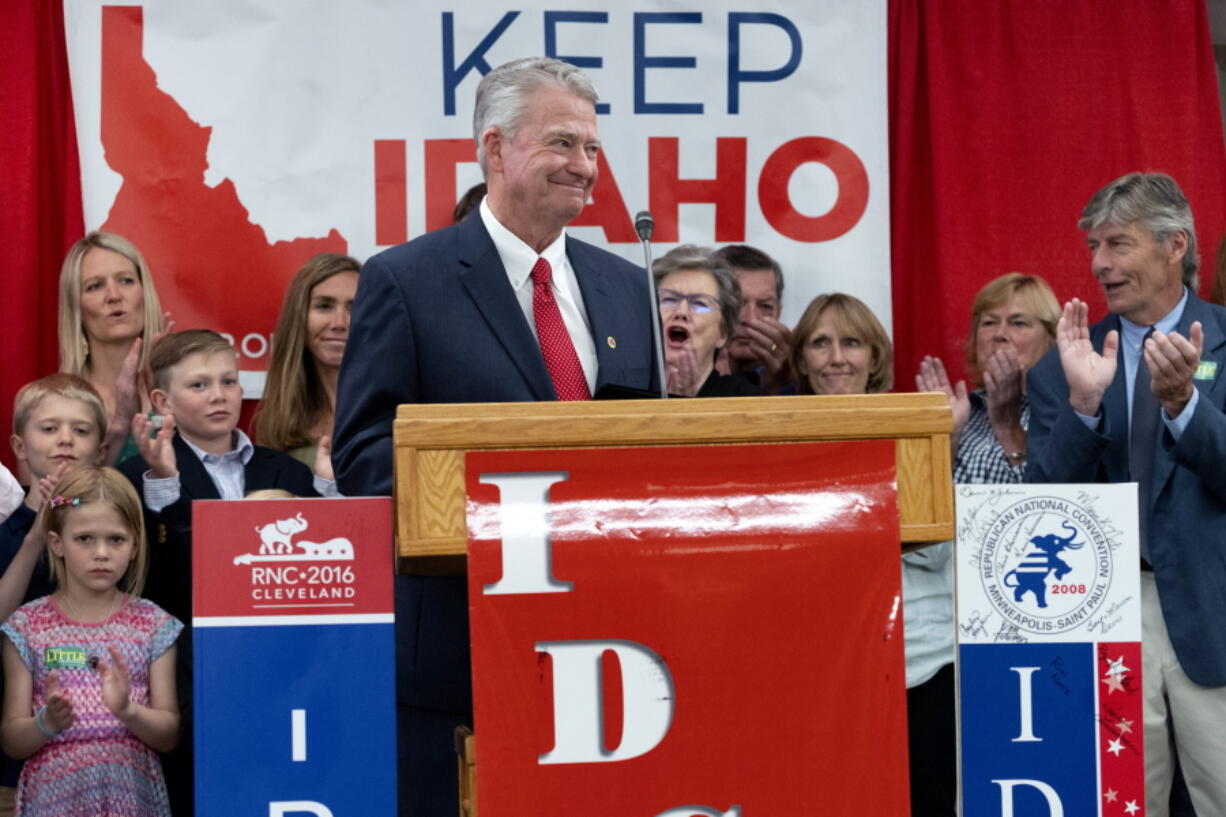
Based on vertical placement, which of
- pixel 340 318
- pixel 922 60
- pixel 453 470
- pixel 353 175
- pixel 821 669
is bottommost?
pixel 821 669

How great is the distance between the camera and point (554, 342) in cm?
239

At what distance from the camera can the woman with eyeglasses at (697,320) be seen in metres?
3.85

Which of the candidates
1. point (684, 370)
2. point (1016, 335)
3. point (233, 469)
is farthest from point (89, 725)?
point (1016, 335)

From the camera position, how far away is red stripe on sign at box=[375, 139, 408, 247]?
175 inches

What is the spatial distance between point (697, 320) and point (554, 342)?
5.13 feet

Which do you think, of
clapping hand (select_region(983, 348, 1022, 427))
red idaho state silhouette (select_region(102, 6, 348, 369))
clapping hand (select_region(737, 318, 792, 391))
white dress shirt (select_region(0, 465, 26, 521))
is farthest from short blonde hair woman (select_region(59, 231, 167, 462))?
clapping hand (select_region(983, 348, 1022, 427))

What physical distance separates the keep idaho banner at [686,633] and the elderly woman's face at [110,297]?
A: 2562 mm

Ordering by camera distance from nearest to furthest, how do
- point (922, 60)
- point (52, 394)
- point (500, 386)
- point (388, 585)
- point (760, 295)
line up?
point (388, 585) → point (500, 386) → point (52, 394) → point (760, 295) → point (922, 60)

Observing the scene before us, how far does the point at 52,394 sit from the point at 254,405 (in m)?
0.87

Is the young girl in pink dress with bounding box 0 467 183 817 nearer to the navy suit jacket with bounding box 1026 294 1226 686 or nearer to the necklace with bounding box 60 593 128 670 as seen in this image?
the necklace with bounding box 60 593 128 670

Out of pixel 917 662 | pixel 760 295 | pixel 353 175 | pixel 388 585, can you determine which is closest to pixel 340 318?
pixel 353 175

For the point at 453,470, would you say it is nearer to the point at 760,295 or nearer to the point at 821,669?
the point at 821,669

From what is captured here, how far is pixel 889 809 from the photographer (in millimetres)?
1887

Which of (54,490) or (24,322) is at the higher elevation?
(24,322)
